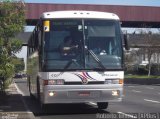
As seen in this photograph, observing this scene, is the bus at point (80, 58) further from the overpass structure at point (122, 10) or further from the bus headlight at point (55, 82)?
the overpass structure at point (122, 10)

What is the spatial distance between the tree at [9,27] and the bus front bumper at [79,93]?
186 inches

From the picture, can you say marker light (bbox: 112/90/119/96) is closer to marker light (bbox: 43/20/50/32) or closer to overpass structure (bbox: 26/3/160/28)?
marker light (bbox: 43/20/50/32)

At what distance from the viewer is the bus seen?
15.6 meters

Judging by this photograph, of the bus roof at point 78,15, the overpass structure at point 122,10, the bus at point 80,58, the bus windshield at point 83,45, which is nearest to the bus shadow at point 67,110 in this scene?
the bus at point 80,58

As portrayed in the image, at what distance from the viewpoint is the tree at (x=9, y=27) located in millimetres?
20094

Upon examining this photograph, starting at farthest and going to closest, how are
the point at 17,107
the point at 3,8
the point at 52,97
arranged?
the point at 3,8
the point at 17,107
the point at 52,97

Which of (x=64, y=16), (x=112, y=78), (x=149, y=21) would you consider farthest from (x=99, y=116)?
(x=149, y=21)

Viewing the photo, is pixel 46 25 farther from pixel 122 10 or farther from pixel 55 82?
pixel 122 10

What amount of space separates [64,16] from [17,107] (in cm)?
390

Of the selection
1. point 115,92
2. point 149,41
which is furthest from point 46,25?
point 149,41

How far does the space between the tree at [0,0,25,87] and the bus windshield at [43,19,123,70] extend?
412cm

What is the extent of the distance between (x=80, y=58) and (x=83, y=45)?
1.46 ft

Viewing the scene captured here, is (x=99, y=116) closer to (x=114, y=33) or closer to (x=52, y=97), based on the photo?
(x=52, y=97)

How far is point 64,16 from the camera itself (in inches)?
641
